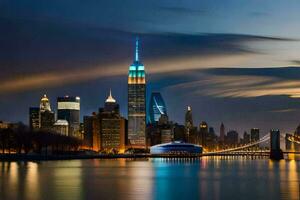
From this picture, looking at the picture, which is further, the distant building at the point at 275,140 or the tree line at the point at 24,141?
the distant building at the point at 275,140

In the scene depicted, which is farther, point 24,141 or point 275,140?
point 275,140

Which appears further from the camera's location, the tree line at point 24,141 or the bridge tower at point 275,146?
the bridge tower at point 275,146

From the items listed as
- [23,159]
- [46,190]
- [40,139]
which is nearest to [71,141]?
[40,139]

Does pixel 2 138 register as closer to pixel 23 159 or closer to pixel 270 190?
pixel 23 159

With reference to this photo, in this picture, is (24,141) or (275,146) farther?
(275,146)

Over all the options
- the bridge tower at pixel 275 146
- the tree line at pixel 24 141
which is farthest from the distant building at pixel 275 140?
the tree line at pixel 24 141

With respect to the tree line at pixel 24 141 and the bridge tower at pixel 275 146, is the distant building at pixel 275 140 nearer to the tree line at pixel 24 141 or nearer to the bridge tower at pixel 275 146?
the bridge tower at pixel 275 146

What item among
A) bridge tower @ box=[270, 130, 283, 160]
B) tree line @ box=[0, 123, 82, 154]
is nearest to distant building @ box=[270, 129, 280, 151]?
bridge tower @ box=[270, 130, 283, 160]

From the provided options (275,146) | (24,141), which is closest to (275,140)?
(275,146)

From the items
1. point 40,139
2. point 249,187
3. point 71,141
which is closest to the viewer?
point 249,187

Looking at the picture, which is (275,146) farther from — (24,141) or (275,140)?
(24,141)

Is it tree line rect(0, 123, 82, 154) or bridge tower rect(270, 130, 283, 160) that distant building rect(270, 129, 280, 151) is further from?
tree line rect(0, 123, 82, 154)
